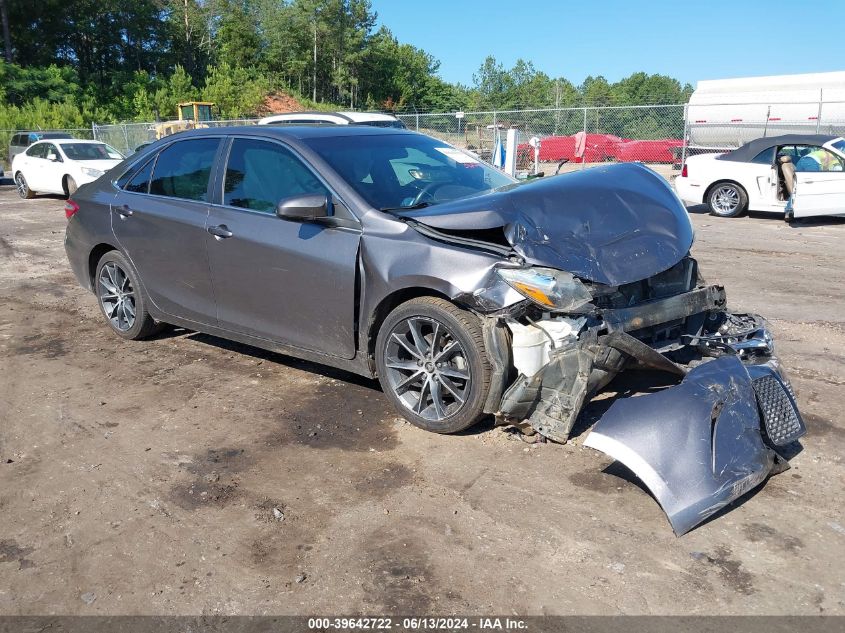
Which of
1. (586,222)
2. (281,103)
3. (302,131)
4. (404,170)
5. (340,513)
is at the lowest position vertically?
(340,513)

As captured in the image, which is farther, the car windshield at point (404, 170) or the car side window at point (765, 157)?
the car side window at point (765, 157)

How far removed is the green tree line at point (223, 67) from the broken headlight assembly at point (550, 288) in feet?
136

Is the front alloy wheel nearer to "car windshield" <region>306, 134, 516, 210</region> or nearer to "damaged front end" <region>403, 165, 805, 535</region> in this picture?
"damaged front end" <region>403, 165, 805, 535</region>

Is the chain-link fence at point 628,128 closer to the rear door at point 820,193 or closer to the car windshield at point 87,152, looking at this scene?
the car windshield at point 87,152

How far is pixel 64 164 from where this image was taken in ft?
60.0

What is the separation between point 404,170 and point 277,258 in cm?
105

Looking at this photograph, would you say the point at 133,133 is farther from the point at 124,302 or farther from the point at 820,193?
the point at 124,302

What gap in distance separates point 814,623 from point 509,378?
1835 mm

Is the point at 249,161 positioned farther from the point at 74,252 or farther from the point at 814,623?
the point at 814,623

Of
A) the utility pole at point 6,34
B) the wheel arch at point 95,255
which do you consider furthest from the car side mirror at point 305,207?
the utility pole at point 6,34

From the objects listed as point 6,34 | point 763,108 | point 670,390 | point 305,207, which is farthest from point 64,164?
point 6,34

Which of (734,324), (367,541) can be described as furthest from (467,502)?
(734,324)

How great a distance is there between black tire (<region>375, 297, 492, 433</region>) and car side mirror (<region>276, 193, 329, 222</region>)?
29.9 inches

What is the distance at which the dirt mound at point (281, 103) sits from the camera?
57200 millimetres
